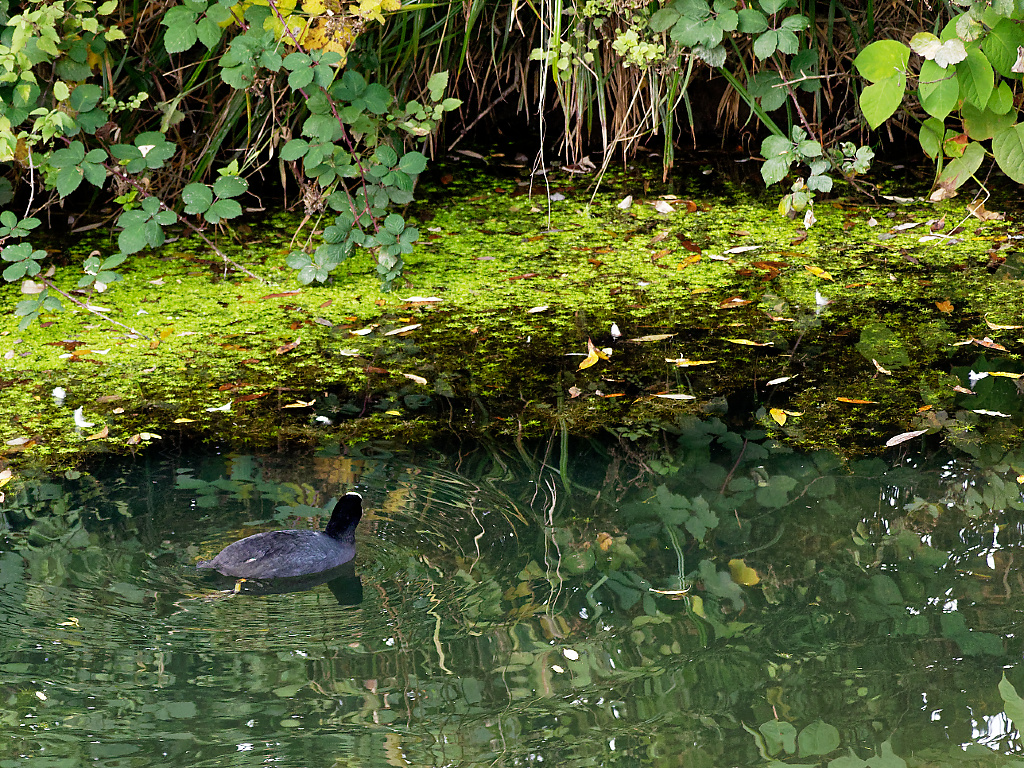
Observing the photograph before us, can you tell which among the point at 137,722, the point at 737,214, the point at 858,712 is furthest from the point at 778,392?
the point at 137,722

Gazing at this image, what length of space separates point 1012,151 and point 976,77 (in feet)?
1.17

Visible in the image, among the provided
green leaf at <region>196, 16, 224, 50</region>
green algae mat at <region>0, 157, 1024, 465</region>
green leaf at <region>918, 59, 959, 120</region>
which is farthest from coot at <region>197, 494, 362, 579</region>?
green leaf at <region>918, 59, 959, 120</region>

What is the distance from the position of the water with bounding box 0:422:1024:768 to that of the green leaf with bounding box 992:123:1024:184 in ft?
4.25

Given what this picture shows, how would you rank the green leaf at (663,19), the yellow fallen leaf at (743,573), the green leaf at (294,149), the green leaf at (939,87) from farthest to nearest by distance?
1. the green leaf at (663,19)
2. the green leaf at (294,149)
3. the green leaf at (939,87)
4. the yellow fallen leaf at (743,573)

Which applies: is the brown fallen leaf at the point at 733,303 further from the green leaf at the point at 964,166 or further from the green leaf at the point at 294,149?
the green leaf at the point at 294,149

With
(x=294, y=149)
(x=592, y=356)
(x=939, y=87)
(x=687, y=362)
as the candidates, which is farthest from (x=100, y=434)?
(x=939, y=87)

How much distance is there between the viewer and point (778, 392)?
10.2 ft

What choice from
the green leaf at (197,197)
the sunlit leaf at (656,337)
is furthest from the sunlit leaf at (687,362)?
the green leaf at (197,197)

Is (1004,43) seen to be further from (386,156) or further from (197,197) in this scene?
(197,197)

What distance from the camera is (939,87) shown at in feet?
11.1

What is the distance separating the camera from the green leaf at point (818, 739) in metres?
1.85

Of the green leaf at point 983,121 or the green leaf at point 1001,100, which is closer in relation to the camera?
the green leaf at point 1001,100

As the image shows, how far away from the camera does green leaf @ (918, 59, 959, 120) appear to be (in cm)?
337

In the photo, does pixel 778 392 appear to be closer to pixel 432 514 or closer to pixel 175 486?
pixel 432 514
